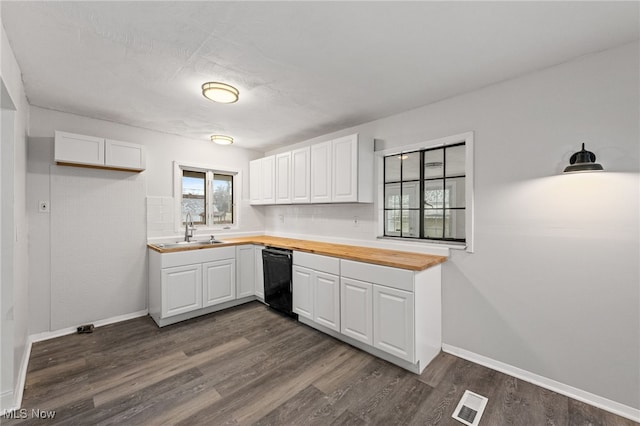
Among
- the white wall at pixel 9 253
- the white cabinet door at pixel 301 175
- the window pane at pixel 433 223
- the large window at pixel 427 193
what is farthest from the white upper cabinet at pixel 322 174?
the white wall at pixel 9 253

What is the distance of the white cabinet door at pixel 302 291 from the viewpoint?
3146 mm

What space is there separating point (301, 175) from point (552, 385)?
323 centimetres

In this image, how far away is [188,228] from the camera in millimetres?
3943

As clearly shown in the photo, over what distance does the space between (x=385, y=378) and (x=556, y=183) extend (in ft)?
6.74

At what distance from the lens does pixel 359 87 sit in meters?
2.49

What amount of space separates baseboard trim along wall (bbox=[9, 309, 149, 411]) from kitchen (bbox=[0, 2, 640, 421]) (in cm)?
3

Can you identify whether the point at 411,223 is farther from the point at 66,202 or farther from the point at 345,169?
the point at 66,202

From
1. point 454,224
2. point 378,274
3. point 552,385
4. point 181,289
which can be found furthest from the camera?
point 181,289

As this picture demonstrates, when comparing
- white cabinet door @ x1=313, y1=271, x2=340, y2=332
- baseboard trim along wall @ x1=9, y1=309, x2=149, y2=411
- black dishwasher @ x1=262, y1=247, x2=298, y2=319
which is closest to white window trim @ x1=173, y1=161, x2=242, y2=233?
black dishwasher @ x1=262, y1=247, x2=298, y2=319

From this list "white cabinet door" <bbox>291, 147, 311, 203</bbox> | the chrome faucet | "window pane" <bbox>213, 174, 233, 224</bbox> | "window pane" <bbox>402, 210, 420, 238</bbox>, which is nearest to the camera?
"window pane" <bbox>402, 210, 420, 238</bbox>

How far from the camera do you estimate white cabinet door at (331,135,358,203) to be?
10.3 ft

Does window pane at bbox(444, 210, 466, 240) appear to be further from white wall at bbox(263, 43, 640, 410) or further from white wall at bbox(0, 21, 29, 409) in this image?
white wall at bbox(0, 21, 29, 409)

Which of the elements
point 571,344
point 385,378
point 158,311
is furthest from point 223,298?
point 571,344

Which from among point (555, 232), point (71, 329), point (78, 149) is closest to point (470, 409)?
point (555, 232)
